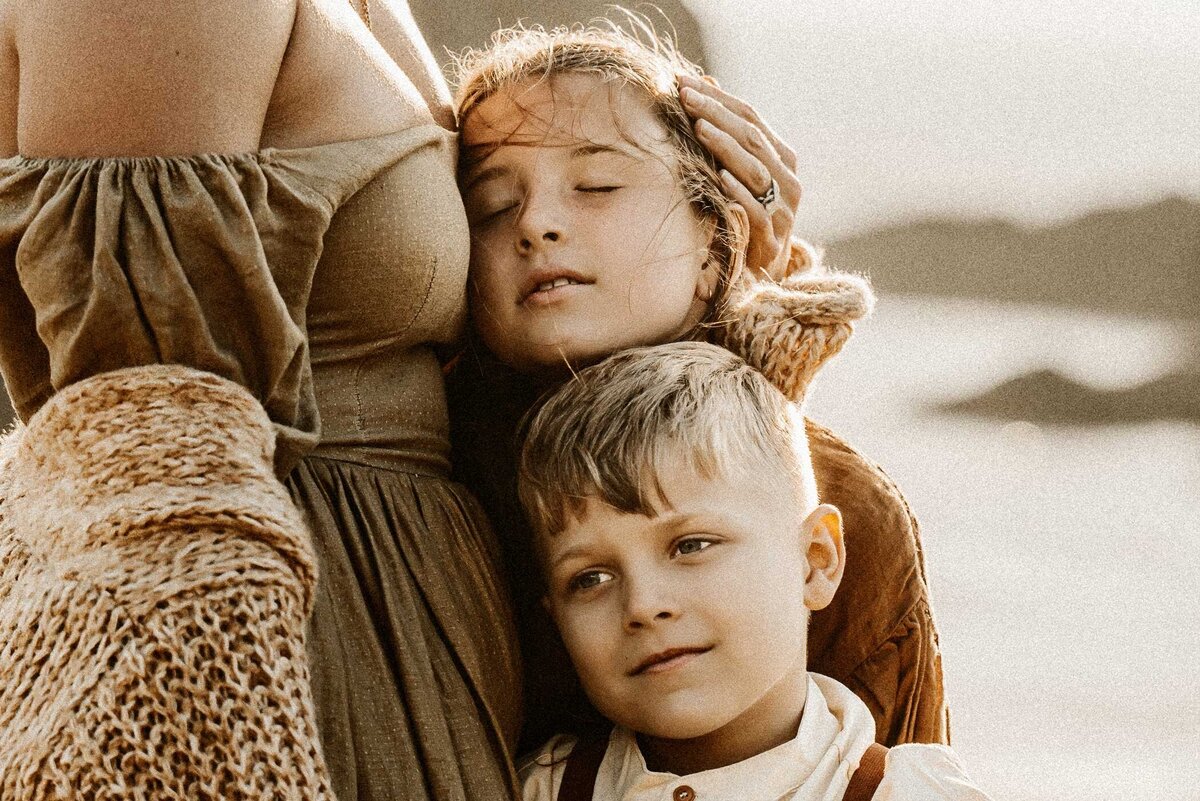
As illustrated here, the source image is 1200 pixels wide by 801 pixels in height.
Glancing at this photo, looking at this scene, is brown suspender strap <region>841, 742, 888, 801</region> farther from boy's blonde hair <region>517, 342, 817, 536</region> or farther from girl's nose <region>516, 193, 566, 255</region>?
girl's nose <region>516, 193, 566, 255</region>

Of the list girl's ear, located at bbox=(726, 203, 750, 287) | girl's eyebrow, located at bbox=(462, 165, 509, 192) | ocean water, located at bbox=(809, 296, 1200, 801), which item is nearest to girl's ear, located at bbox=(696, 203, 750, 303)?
girl's ear, located at bbox=(726, 203, 750, 287)

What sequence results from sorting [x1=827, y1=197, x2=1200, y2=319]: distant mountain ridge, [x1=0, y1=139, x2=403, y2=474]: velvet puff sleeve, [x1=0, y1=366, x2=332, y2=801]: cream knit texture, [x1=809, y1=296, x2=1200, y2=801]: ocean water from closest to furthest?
[x1=0, y1=366, x2=332, y2=801]: cream knit texture, [x1=0, y1=139, x2=403, y2=474]: velvet puff sleeve, [x1=809, y1=296, x2=1200, y2=801]: ocean water, [x1=827, y1=197, x2=1200, y2=319]: distant mountain ridge

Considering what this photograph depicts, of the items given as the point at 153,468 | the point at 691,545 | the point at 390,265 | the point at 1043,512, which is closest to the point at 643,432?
the point at 691,545

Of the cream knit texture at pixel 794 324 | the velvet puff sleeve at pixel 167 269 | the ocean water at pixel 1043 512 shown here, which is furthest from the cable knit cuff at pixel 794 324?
the ocean water at pixel 1043 512

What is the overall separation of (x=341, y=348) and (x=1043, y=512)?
11.6 ft

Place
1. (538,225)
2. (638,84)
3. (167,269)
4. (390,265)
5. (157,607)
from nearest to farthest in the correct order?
(157,607)
(167,269)
(390,265)
(538,225)
(638,84)

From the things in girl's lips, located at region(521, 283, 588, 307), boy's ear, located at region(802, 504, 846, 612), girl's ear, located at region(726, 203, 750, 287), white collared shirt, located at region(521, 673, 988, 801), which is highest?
girl's ear, located at region(726, 203, 750, 287)

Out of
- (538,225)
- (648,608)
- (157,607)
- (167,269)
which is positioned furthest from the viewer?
(538,225)

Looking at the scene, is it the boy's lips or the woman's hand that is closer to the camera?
the boy's lips

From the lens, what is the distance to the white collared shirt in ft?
4.38

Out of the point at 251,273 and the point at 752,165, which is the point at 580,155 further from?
the point at 251,273

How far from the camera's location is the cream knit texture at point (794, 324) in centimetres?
152

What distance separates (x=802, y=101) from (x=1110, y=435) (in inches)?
65.2

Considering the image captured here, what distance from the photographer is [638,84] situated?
1573mm
